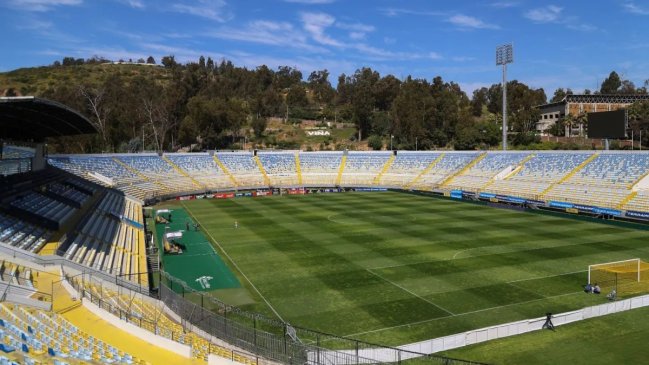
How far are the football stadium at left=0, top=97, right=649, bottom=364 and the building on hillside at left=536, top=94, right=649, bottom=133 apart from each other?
58558mm

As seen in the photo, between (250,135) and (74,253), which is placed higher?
(250,135)

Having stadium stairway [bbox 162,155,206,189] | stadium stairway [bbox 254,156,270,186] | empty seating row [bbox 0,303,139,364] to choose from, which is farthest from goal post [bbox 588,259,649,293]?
stadium stairway [bbox 162,155,206,189]

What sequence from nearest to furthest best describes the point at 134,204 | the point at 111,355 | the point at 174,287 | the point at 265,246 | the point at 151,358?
the point at 111,355 < the point at 151,358 < the point at 174,287 < the point at 265,246 < the point at 134,204

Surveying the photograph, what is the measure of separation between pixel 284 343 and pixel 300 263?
12617mm

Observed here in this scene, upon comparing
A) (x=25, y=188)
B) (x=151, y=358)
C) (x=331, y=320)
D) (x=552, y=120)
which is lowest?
(x=331, y=320)

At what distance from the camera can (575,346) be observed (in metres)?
16.5

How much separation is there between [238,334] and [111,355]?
18.2 ft

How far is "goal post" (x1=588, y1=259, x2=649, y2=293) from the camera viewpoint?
2248 centimetres

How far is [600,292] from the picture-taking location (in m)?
22.0

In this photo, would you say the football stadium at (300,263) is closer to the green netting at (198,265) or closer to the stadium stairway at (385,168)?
the green netting at (198,265)

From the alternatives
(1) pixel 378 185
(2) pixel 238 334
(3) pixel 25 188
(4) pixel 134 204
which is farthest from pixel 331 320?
(1) pixel 378 185

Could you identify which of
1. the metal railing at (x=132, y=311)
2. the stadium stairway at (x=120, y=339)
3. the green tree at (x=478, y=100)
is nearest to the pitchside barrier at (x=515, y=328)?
the metal railing at (x=132, y=311)

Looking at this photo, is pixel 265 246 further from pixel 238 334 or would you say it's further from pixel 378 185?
pixel 378 185

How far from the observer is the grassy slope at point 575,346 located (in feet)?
51.2
